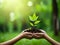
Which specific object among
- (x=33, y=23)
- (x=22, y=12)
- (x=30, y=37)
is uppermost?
(x=22, y=12)

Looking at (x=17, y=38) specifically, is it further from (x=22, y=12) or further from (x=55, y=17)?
(x=55, y=17)

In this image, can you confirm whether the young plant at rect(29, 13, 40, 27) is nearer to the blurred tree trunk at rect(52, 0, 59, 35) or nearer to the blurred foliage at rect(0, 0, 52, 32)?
the blurred foliage at rect(0, 0, 52, 32)

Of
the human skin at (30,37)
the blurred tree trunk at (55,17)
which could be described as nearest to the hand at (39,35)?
the human skin at (30,37)

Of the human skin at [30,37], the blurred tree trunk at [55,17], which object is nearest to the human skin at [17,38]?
the human skin at [30,37]

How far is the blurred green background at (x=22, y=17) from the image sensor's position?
1636mm

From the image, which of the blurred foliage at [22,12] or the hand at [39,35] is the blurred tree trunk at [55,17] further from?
the hand at [39,35]

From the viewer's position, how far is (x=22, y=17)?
5.45 feet

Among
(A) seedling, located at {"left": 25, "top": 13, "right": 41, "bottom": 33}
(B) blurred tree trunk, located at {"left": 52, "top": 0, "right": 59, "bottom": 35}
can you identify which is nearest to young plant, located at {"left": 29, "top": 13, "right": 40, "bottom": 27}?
(A) seedling, located at {"left": 25, "top": 13, "right": 41, "bottom": 33}

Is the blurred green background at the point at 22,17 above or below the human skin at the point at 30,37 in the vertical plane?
above

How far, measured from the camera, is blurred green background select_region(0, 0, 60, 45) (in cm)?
164

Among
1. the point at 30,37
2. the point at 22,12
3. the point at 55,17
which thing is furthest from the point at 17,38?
the point at 55,17

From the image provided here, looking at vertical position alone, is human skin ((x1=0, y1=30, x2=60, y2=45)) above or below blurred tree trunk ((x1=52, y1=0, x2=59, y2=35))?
below

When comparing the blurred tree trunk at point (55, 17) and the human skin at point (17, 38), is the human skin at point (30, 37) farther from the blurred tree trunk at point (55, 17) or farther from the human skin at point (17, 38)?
→ the blurred tree trunk at point (55, 17)

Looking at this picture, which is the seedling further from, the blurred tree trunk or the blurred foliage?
the blurred tree trunk
